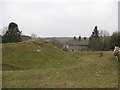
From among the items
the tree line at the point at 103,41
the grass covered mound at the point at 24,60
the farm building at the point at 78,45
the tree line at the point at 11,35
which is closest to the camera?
the grass covered mound at the point at 24,60

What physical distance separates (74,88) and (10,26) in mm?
47517

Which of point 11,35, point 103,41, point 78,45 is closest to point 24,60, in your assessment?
point 11,35

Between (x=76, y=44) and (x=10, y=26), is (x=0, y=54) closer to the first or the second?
(x=10, y=26)

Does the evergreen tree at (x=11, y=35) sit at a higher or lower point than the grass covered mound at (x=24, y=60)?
higher

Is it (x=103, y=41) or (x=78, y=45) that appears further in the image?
(x=78, y=45)

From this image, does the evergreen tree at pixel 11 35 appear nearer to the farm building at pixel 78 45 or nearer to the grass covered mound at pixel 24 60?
the grass covered mound at pixel 24 60

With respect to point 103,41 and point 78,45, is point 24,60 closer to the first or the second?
point 103,41

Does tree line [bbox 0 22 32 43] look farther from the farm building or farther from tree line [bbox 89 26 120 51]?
the farm building

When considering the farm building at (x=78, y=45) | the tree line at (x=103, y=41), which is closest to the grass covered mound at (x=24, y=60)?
the tree line at (x=103, y=41)

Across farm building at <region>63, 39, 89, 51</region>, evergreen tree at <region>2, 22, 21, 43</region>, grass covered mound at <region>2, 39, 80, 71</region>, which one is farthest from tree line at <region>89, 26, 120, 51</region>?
evergreen tree at <region>2, 22, 21, 43</region>

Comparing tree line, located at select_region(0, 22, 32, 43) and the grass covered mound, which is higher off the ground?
tree line, located at select_region(0, 22, 32, 43)

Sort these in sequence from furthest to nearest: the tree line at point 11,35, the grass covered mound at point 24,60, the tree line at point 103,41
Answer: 1. the tree line at point 11,35
2. the tree line at point 103,41
3. the grass covered mound at point 24,60

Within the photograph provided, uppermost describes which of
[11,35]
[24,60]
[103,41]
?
[11,35]

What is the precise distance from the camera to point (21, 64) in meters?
20.8
